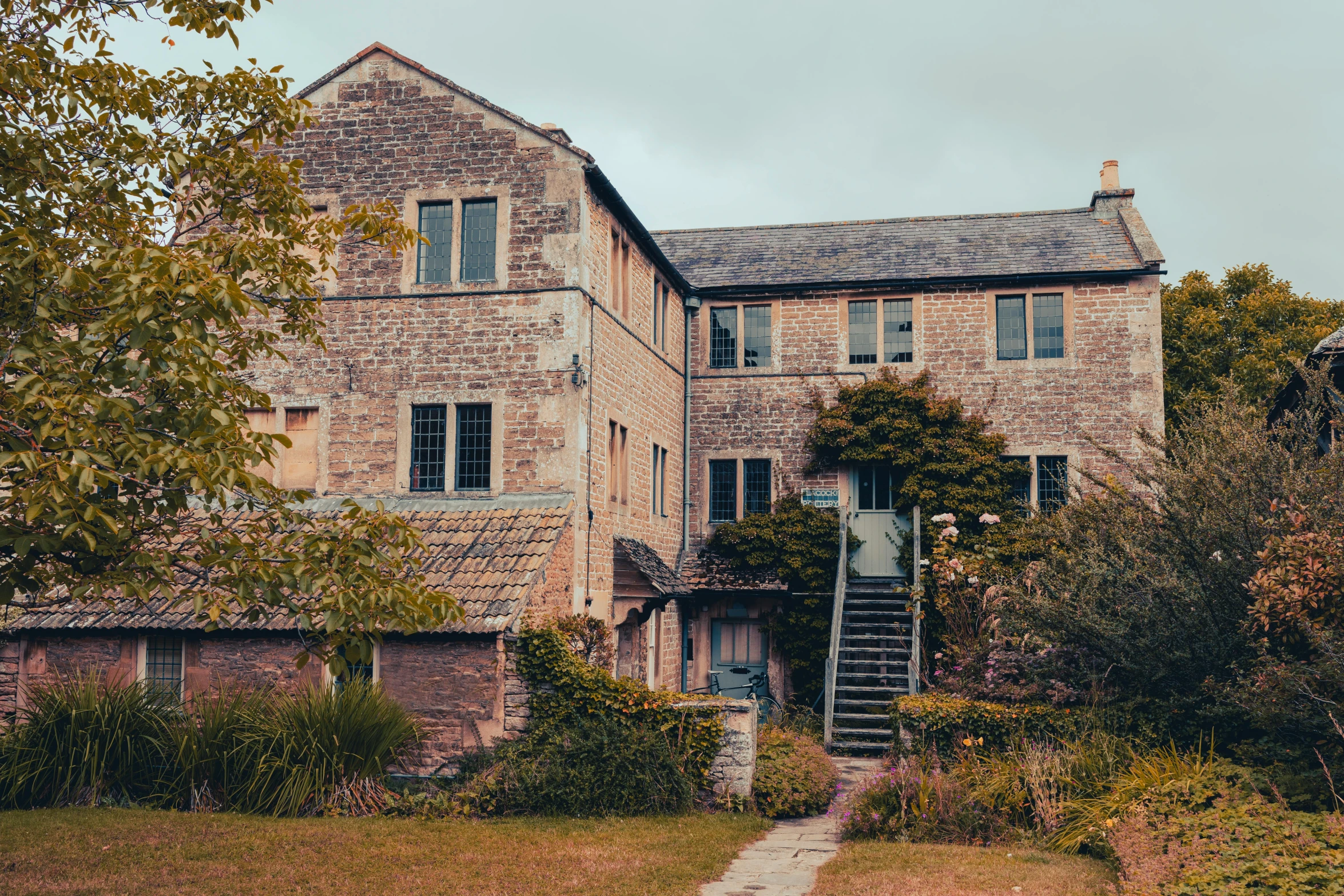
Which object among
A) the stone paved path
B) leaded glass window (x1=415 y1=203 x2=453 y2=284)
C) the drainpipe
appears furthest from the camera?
the drainpipe

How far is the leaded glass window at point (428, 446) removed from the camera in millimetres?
15203

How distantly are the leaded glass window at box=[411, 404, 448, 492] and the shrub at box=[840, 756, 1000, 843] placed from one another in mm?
7211

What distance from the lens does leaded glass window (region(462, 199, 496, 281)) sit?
1533 centimetres

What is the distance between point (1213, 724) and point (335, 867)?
8.45 meters

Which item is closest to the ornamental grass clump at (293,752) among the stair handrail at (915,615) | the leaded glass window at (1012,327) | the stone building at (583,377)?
the stone building at (583,377)

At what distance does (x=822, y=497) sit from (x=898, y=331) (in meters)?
3.62

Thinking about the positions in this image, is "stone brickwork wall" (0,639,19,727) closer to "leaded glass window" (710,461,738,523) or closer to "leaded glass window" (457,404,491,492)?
"leaded glass window" (457,404,491,492)

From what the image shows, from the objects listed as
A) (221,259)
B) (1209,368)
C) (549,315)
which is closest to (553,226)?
(549,315)

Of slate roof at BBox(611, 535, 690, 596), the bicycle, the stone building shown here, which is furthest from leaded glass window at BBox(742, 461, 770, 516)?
slate roof at BBox(611, 535, 690, 596)

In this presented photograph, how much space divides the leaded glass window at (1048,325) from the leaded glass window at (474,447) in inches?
437

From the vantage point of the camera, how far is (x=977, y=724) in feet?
39.8

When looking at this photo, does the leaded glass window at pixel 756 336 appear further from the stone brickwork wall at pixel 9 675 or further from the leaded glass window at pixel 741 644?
the stone brickwork wall at pixel 9 675

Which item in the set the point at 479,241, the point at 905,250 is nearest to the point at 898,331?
the point at 905,250

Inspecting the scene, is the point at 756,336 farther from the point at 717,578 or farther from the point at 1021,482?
the point at 1021,482
